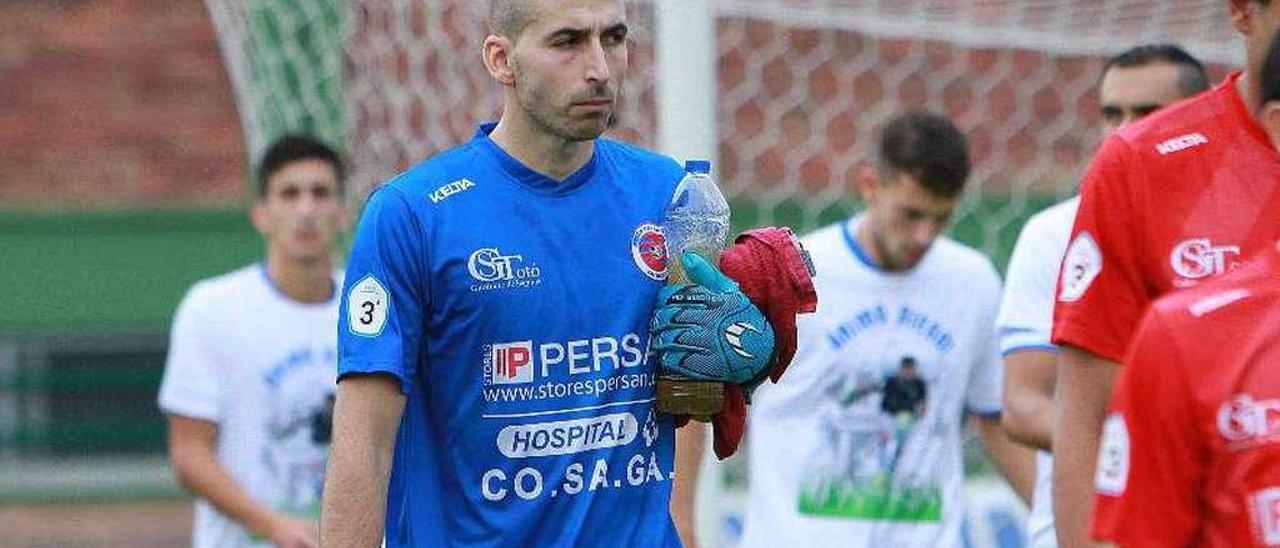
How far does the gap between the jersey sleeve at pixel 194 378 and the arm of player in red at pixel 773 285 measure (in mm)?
2596

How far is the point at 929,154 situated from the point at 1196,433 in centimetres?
299

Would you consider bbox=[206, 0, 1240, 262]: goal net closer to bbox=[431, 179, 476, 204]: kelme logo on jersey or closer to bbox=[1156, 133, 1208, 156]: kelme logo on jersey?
bbox=[431, 179, 476, 204]: kelme logo on jersey

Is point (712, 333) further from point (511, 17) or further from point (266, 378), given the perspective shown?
point (266, 378)

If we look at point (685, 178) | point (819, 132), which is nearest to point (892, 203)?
point (819, 132)

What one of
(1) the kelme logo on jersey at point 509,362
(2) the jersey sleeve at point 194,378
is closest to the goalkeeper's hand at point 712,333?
(1) the kelme logo on jersey at point 509,362

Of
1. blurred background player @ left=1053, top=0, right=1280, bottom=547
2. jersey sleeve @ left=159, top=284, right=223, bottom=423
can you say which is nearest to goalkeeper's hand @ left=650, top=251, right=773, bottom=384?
blurred background player @ left=1053, top=0, right=1280, bottom=547

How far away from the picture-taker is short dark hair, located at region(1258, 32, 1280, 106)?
3.34m

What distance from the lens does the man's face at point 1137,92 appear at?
5.33 meters

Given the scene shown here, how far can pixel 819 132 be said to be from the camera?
303 inches

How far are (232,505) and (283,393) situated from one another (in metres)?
0.38

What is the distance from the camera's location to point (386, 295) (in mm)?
3881

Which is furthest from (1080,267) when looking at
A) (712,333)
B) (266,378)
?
(266,378)

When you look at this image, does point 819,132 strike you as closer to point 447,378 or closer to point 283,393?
point 283,393

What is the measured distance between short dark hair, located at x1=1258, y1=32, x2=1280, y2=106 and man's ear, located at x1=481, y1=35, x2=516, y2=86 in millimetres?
1184
